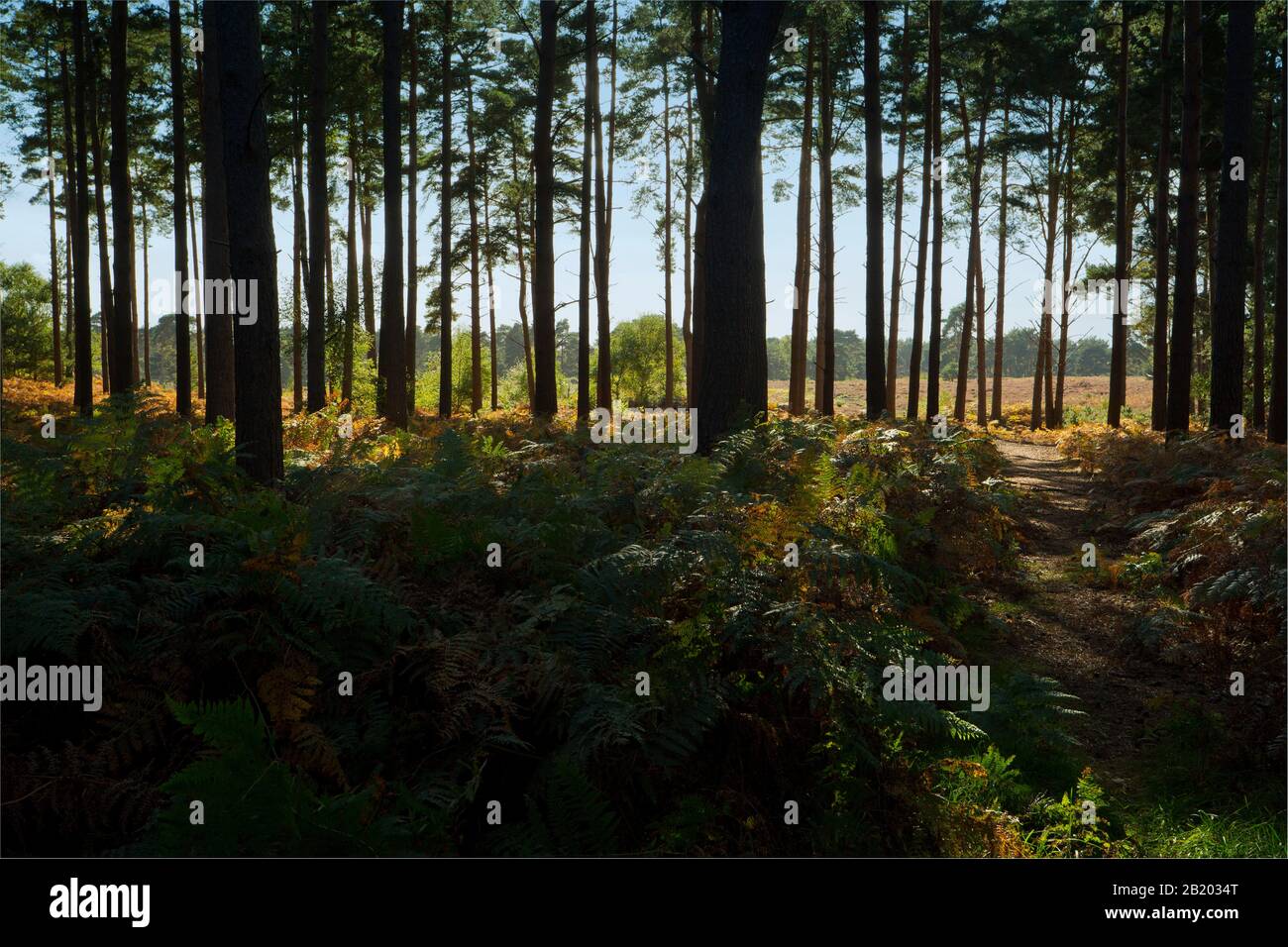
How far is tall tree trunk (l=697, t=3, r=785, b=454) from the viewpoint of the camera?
8.86 metres

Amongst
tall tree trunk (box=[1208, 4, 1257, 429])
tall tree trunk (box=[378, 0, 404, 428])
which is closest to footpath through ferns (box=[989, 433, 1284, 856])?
tall tree trunk (box=[1208, 4, 1257, 429])

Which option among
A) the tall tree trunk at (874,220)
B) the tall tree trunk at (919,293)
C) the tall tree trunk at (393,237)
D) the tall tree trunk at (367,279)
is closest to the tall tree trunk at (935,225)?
the tall tree trunk at (919,293)

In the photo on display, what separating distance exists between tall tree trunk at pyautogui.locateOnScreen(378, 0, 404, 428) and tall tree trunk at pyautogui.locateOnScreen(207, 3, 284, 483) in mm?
8713

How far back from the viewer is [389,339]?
55.0ft

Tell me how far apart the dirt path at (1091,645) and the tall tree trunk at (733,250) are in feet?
11.1

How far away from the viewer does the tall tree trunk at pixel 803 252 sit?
80.2 ft

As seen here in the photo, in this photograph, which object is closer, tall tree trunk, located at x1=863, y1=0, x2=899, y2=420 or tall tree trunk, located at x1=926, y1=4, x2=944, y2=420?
tall tree trunk, located at x1=863, y1=0, x2=899, y2=420

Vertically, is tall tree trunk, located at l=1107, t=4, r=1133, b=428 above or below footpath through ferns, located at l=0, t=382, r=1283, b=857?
above

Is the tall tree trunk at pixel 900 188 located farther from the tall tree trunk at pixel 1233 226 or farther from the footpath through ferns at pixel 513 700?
the footpath through ferns at pixel 513 700

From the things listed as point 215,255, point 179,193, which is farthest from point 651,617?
point 179,193

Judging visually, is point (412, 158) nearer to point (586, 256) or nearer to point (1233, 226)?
point (586, 256)

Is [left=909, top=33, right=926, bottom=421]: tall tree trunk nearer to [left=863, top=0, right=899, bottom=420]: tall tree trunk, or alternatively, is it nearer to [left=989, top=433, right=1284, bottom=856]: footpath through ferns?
[left=863, top=0, right=899, bottom=420]: tall tree trunk

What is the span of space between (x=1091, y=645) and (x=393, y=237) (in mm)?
14489
